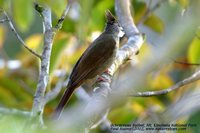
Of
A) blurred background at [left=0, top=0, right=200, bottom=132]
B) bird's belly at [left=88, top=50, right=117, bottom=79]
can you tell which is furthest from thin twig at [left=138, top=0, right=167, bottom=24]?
bird's belly at [left=88, top=50, right=117, bottom=79]

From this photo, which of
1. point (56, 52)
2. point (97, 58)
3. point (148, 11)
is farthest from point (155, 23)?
point (56, 52)

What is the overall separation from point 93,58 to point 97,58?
4 centimetres

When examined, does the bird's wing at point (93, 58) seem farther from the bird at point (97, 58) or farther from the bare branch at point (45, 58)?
the bare branch at point (45, 58)

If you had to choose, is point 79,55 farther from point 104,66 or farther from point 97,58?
point 104,66

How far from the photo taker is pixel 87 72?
4.19 m

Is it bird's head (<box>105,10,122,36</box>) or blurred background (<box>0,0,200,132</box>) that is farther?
bird's head (<box>105,10,122,36</box>)

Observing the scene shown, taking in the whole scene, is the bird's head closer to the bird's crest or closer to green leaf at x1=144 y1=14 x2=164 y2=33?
the bird's crest

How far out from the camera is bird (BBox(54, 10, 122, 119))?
12.8ft

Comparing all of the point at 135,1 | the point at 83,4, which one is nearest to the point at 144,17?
the point at 135,1

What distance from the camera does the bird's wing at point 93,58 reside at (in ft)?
13.3

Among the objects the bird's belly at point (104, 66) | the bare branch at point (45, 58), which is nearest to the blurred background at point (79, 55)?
the bird's belly at point (104, 66)

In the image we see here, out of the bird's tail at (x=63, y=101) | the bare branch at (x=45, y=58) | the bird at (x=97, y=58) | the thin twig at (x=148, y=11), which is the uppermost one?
the thin twig at (x=148, y=11)

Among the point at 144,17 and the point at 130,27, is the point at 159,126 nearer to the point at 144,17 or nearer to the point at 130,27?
the point at 130,27

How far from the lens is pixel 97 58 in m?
4.29
